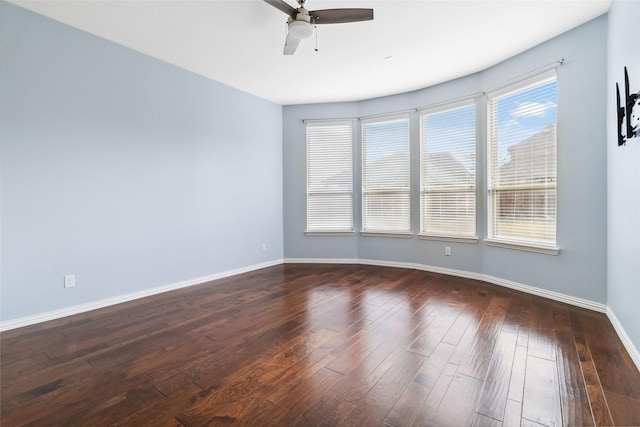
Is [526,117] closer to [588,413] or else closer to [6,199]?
[588,413]

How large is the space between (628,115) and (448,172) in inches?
96.6

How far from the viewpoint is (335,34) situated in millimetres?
3084

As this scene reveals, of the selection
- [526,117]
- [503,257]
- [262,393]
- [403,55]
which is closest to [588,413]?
[262,393]

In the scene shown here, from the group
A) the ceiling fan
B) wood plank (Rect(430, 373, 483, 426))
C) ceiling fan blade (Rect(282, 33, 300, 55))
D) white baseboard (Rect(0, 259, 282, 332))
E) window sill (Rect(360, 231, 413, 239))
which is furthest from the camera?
window sill (Rect(360, 231, 413, 239))

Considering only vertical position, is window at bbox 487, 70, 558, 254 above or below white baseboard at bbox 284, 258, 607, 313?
above

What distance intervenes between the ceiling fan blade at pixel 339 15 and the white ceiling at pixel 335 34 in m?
0.34

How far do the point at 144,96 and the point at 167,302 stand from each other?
8.22ft

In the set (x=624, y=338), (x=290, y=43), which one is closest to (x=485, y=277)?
(x=624, y=338)

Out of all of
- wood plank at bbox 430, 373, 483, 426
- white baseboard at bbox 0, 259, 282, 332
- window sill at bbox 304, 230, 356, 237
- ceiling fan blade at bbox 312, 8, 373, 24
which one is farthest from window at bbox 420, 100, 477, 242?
white baseboard at bbox 0, 259, 282, 332

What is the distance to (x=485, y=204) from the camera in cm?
404

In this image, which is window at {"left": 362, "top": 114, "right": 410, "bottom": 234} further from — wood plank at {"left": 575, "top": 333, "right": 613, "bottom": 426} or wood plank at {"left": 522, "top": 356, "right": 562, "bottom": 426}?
wood plank at {"left": 522, "top": 356, "right": 562, "bottom": 426}

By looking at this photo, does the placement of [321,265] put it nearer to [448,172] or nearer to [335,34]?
[448,172]

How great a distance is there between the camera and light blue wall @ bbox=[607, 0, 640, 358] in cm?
200

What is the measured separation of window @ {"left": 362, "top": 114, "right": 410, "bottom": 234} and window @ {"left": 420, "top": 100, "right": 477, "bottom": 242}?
30 centimetres
